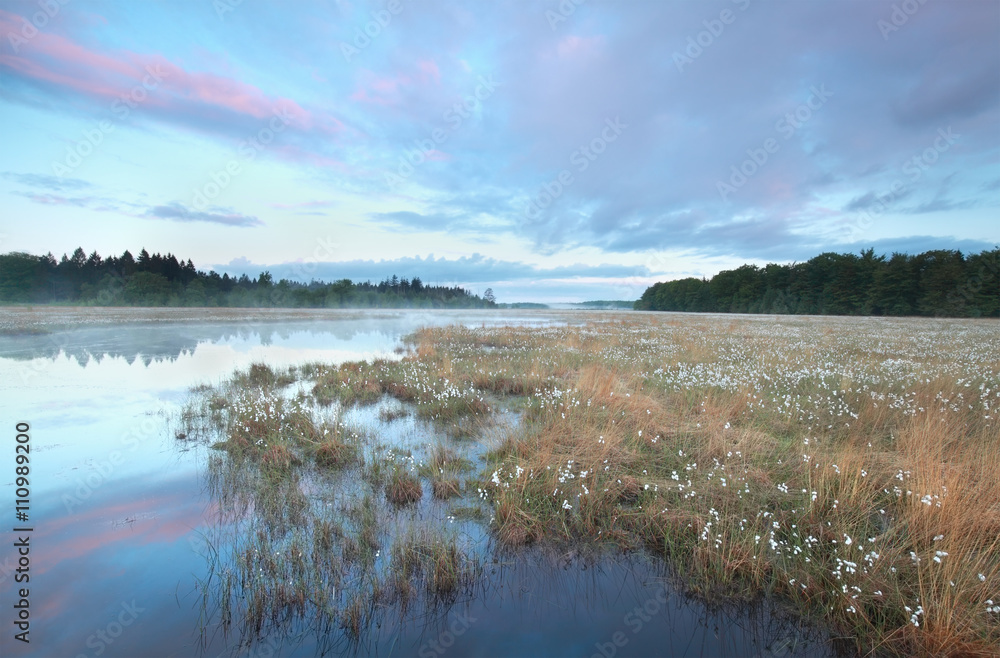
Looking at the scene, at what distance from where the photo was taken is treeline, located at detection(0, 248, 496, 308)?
82625 mm

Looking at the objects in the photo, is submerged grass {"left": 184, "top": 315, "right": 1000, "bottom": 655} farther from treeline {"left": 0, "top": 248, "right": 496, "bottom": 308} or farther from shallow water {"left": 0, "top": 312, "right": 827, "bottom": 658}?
treeline {"left": 0, "top": 248, "right": 496, "bottom": 308}

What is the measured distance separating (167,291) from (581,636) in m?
116

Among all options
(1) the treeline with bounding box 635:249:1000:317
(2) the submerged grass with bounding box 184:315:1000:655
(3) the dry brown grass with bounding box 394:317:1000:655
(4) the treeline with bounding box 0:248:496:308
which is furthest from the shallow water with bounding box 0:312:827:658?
(4) the treeline with bounding box 0:248:496:308

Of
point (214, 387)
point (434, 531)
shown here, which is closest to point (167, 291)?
point (214, 387)

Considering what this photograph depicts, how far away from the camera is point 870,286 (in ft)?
234

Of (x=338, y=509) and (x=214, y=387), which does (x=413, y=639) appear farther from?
(x=214, y=387)

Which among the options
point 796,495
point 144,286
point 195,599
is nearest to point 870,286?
point 796,495

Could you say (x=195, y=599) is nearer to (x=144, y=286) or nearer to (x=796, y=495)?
(x=796, y=495)

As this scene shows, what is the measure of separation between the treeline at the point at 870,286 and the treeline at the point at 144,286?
107 metres

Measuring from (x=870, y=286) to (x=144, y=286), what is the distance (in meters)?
149

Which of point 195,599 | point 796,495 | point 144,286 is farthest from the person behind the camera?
point 144,286

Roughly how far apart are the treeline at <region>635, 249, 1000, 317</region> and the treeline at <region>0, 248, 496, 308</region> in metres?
107

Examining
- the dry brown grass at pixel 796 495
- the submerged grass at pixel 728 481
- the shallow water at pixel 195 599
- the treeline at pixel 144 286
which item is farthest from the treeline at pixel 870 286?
the treeline at pixel 144 286

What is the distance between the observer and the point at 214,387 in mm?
12875
